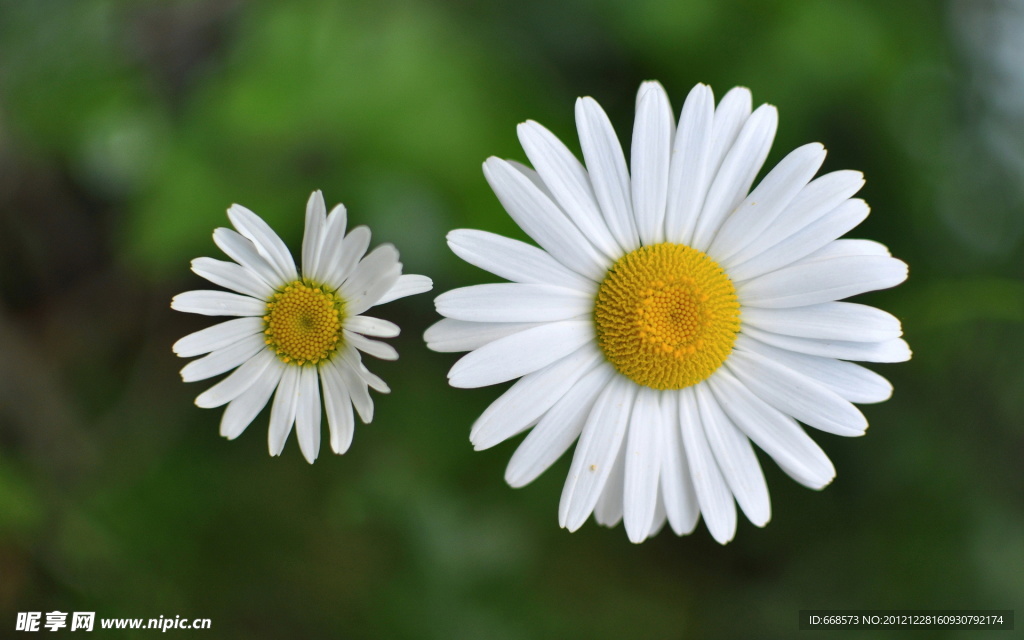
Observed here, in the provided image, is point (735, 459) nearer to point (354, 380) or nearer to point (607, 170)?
point (607, 170)

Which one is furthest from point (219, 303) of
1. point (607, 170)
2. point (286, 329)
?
point (607, 170)

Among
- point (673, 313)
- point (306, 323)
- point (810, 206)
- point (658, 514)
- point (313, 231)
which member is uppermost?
point (810, 206)

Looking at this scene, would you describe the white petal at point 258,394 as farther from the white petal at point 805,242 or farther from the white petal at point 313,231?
the white petal at point 805,242

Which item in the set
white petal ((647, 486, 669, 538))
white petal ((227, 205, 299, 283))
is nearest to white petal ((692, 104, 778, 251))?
white petal ((647, 486, 669, 538))

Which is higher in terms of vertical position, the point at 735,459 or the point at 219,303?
the point at 219,303

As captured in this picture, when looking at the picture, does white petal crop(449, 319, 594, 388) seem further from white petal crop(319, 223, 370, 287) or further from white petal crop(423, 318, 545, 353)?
white petal crop(319, 223, 370, 287)
